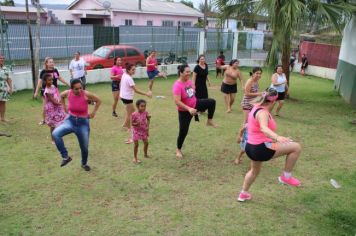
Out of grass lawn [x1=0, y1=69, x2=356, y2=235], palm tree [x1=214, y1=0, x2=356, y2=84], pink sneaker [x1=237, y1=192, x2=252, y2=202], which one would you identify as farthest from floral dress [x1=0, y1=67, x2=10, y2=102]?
palm tree [x1=214, y1=0, x2=356, y2=84]

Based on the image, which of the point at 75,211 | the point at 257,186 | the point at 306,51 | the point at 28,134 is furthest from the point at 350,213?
the point at 306,51

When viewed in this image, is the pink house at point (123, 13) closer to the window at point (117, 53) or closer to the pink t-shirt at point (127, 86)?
the window at point (117, 53)

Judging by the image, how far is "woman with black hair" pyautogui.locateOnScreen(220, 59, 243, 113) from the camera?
940cm

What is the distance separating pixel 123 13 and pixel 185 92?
83.0ft

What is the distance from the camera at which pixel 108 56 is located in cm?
1627

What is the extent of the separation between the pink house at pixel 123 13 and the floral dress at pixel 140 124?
23900 mm

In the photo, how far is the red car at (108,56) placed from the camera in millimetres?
15906

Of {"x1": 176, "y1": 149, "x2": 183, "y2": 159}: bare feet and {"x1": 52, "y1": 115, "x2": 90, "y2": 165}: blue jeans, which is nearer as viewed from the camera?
{"x1": 52, "y1": 115, "x2": 90, "y2": 165}: blue jeans

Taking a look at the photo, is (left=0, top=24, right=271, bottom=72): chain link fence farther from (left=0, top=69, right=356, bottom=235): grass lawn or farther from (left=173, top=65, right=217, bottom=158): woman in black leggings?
(left=173, top=65, right=217, bottom=158): woman in black leggings

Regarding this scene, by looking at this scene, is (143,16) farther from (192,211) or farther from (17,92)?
(192,211)

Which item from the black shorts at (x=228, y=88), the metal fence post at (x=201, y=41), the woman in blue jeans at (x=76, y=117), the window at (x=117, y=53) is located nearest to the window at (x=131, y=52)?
the window at (x=117, y=53)

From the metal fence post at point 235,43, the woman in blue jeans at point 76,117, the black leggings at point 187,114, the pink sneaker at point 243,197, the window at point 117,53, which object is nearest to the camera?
the pink sneaker at point 243,197

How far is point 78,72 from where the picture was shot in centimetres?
1095

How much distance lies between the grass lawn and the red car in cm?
727
